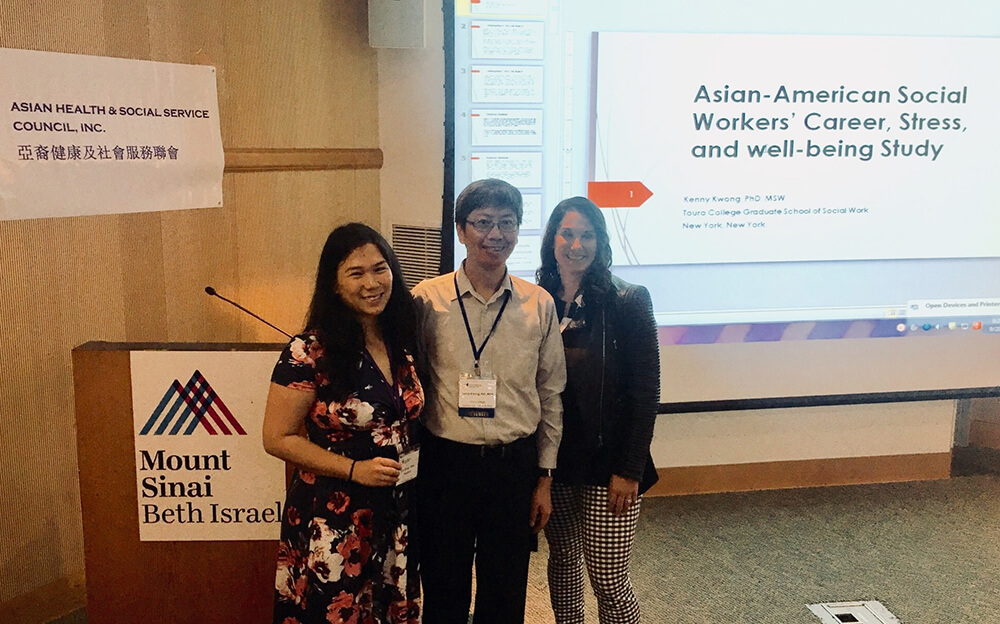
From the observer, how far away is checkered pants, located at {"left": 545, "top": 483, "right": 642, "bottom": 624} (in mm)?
1872

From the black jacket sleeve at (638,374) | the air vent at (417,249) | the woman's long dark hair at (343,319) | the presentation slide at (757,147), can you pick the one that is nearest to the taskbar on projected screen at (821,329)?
the presentation slide at (757,147)

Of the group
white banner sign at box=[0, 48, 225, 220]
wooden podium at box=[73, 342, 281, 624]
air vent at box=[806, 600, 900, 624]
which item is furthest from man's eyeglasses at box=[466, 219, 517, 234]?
air vent at box=[806, 600, 900, 624]

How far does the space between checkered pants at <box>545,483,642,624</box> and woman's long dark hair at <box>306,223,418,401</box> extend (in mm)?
616

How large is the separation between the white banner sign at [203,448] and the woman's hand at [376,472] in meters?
0.59

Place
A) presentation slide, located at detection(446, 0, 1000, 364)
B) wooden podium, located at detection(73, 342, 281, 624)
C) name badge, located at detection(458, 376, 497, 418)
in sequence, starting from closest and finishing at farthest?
name badge, located at detection(458, 376, 497, 418)
wooden podium, located at detection(73, 342, 281, 624)
presentation slide, located at detection(446, 0, 1000, 364)

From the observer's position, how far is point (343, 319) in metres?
1.59

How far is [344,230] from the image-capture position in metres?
1.61

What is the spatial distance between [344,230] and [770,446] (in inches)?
103

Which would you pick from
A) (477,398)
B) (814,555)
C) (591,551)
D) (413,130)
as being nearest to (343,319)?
(477,398)

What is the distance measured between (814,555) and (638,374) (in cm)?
163

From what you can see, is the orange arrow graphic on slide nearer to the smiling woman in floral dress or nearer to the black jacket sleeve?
the black jacket sleeve

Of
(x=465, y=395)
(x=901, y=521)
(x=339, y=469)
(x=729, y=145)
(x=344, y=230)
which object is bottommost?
(x=901, y=521)

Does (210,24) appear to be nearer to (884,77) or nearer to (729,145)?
(729,145)

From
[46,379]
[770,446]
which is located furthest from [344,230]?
[770,446]
